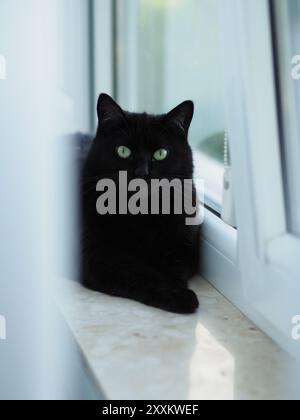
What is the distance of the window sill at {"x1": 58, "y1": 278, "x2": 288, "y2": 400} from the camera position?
2.58 feet

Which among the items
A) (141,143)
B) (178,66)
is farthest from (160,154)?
(178,66)

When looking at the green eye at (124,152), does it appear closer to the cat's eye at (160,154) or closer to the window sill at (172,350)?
the cat's eye at (160,154)

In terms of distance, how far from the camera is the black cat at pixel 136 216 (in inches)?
43.5

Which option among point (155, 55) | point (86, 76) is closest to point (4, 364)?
point (86, 76)

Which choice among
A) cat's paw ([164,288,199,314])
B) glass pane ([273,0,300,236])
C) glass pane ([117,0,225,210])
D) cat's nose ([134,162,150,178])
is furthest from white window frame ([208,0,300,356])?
glass pane ([117,0,225,210])

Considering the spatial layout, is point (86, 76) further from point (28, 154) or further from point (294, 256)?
point (294, 256)

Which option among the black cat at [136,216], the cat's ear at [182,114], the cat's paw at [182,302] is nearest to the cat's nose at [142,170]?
the black cat at [136,216]

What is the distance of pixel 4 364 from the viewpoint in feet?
3.45

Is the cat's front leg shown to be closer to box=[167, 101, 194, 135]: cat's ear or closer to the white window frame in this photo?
the white window frame

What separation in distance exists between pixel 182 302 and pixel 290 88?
1.40 feet

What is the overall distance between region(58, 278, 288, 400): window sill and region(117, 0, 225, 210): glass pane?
0.39m

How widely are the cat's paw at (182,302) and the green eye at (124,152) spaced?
0.98 ft
